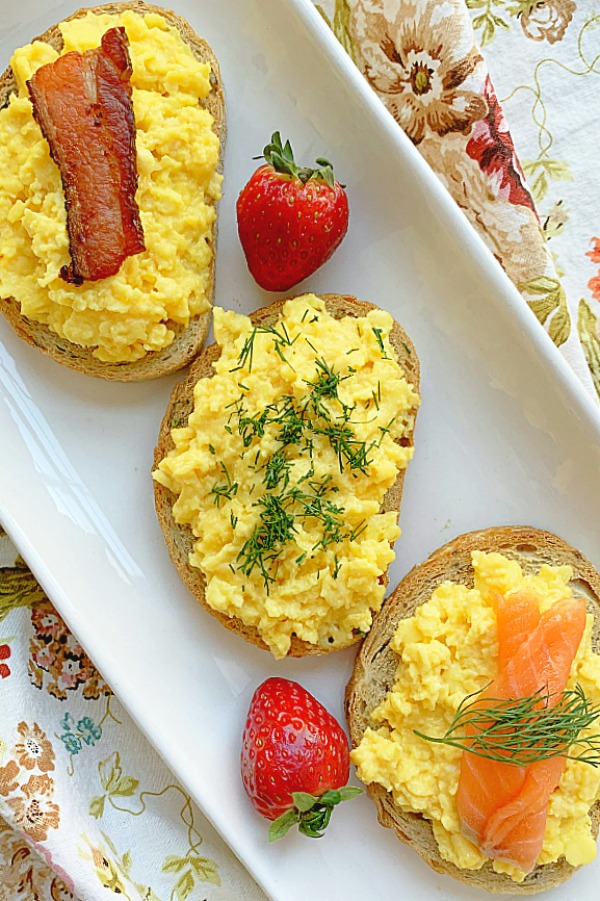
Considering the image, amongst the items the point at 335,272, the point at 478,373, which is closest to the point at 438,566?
the point at 478,373

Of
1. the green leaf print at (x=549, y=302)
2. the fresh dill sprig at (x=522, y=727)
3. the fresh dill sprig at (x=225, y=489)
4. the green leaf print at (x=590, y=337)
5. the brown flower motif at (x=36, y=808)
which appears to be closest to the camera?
the fresh dill sprig at (x=522, y=727)

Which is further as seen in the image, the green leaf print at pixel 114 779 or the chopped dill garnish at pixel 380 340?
the green leaf print at pixel 114 779

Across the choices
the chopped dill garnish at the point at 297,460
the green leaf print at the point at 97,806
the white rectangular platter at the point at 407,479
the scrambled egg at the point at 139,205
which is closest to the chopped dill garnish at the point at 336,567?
the chopped dill garnish at the point at 297,460

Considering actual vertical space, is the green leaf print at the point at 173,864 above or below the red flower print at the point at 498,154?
below

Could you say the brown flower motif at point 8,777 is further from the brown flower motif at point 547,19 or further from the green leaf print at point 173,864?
the brown flower motif at point 547,19

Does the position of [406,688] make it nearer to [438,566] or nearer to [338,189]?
[438,566]

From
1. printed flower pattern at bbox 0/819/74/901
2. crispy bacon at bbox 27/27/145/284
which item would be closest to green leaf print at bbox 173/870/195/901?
printed flower pattern at bbox 0/819/74/901

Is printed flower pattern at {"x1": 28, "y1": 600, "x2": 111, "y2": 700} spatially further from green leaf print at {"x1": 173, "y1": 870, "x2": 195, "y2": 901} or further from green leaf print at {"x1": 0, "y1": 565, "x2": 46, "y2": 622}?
green leaf print at {"x1": 173, "y1": 870, "x2": 195, "y2": 901}

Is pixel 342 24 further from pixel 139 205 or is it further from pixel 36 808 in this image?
pixel 36 808
